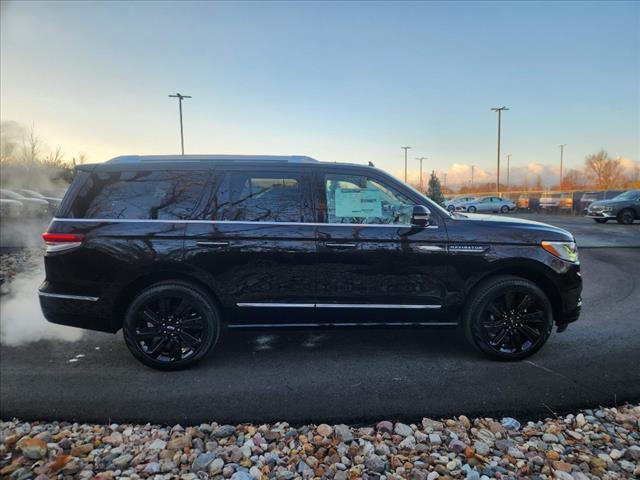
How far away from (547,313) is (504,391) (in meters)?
0.97

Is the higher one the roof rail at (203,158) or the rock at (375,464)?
the roof rail at (203,158)

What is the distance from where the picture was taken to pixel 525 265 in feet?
11.9

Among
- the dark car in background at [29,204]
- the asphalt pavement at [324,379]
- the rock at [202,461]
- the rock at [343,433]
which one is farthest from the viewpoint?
the dark car in background at [29,204]

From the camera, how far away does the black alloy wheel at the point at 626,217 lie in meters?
18.0

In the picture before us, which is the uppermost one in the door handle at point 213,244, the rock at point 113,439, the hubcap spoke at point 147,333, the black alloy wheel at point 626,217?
the door handle at point 213,244

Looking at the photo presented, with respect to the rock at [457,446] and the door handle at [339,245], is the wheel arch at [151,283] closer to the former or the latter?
the door handle at [339,245]

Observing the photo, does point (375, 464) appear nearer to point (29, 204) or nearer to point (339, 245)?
point (339, 245)

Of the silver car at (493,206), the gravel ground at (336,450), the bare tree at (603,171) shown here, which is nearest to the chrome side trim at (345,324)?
the gravel ground at (336,450)

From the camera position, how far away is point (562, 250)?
366cm

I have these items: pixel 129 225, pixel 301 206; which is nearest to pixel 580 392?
pixel 301 206

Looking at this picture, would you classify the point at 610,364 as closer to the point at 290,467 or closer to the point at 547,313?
the point at 547,313

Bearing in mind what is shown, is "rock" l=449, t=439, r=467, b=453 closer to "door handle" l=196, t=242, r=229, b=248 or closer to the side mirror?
the side mirror

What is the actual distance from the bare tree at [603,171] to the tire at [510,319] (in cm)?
7082

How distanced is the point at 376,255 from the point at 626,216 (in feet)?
65.2
